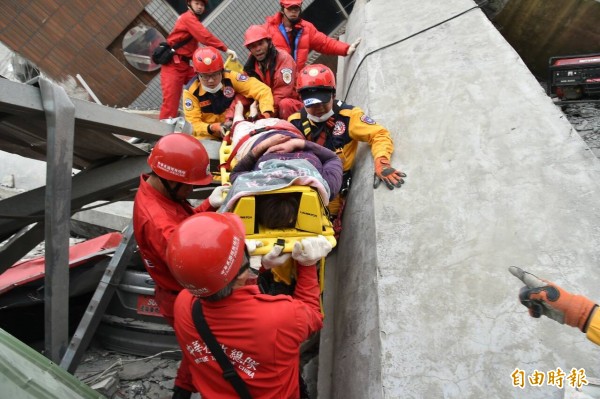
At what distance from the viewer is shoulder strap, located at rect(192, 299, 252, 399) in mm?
1750

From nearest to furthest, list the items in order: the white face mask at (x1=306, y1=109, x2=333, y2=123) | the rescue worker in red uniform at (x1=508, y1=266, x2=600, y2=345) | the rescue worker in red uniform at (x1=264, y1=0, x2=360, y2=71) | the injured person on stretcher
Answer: the rescue worker in red uniform at (x1=508, y1=266, x2=600, y2=345), the injured person on stretcher, the white face mask at (x1=306, y1=109, x2=333, y2=123), the rescue worker in red uniform at (x1=264, y1=0, x2=360, y2=71)

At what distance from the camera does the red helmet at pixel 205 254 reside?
1.65 meters

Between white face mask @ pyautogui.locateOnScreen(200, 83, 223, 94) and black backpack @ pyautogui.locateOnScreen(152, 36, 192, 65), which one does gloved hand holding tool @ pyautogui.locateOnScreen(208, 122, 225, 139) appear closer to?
white face mask @ pyautogui.locateOnScreen(200, 83, 223, 94)

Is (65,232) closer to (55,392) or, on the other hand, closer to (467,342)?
(55,392)

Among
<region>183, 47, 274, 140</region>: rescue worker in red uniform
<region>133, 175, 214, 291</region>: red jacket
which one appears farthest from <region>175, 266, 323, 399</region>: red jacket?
<region>183, 47, 274, 140</region>: rescue worker in red uniform

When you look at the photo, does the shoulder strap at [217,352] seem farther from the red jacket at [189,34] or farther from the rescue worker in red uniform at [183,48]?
the red jacket at [189,34]

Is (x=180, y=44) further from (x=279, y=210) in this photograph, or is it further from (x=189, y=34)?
(x=279, y=210)

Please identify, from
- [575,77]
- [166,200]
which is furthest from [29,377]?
[575,77]

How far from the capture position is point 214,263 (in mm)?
1668

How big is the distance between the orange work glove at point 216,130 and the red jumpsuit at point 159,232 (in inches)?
68.4

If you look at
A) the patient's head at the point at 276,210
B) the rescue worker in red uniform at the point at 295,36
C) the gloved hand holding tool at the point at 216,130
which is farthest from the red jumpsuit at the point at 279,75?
the patient's head at the point at 276,210

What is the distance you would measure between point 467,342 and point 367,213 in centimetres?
109

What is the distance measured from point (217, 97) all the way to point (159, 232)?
2546mm

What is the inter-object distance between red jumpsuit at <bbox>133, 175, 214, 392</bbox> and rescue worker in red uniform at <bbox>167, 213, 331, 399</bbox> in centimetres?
67
